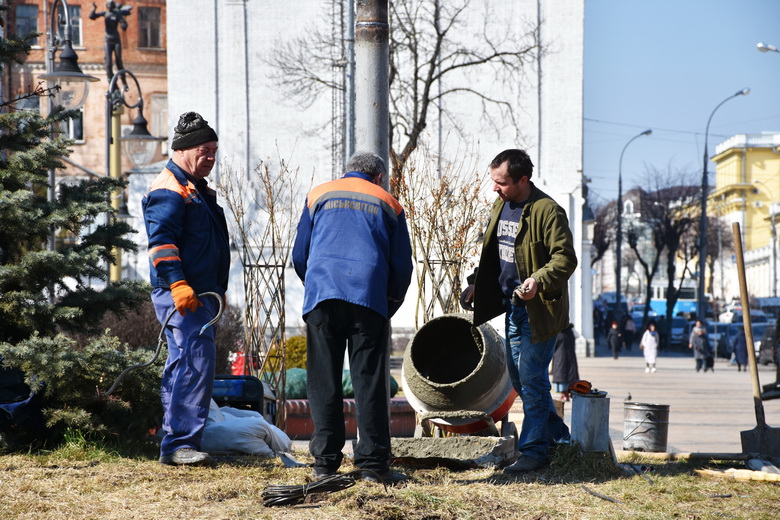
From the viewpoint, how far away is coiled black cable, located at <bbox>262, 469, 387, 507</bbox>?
4.79m

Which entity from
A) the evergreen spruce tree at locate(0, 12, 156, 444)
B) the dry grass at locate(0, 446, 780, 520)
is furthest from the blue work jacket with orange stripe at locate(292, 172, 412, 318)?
the evergreen spruce tree at locate(0, 12, 156, 444)

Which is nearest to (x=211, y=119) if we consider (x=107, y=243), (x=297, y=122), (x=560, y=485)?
(x=297, y=122)

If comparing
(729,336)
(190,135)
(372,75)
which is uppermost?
(372,75)

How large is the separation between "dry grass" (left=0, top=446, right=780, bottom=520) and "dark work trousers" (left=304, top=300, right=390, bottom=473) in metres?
0.23

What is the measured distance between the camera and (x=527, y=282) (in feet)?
18.6

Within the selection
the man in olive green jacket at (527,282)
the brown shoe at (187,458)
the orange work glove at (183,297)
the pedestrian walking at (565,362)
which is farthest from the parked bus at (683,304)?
the orange work glove at (183,297)

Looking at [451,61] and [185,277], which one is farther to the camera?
[451,61]

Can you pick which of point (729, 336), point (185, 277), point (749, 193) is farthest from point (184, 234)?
point (749, 193)

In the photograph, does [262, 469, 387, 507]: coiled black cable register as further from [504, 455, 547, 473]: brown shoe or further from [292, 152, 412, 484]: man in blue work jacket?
[504, 455, 547, 473]: brown shoe

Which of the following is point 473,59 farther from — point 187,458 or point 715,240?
point 715,240

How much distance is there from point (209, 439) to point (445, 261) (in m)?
4.44

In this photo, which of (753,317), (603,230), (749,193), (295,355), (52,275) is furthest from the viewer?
(749,193)

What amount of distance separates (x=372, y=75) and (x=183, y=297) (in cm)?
198

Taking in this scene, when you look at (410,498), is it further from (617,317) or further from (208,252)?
(617,317)
